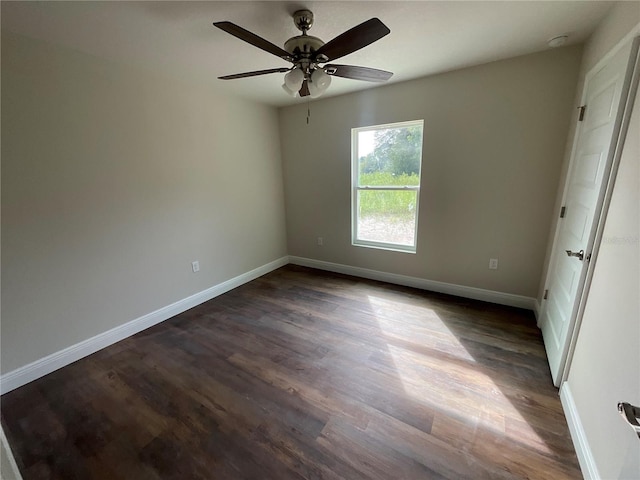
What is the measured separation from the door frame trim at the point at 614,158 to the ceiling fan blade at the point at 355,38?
3.87 feet

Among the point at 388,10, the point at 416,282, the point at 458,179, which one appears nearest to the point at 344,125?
the point at 458,179

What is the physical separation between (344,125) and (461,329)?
2.61 m

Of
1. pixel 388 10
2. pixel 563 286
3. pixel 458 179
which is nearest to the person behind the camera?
pixel 388 10

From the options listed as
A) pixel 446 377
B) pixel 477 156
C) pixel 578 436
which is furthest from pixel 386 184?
pixel 578 436

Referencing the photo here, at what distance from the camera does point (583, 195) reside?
1.70m

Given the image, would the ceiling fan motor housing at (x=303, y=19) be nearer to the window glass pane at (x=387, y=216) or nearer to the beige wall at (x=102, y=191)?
the beige wall at (x=102, y=191)

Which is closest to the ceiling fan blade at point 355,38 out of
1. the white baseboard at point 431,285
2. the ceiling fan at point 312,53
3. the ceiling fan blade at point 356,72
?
the ceiling fan at point 312,53

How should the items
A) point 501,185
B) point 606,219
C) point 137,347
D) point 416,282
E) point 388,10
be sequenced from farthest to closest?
point 416,282
point 501,185
point 137,347
point 388,10
point 606,219

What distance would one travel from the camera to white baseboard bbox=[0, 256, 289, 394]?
1867 mm

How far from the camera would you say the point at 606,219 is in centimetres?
136

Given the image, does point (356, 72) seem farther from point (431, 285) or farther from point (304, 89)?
point (431, 285)

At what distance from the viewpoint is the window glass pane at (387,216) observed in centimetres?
322

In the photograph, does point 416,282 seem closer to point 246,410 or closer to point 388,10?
point 246,410

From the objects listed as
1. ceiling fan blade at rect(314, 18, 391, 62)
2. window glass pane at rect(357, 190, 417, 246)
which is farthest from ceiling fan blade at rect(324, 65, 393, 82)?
Result: window glass pane at rect(357, 190, 417, 246)
